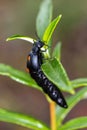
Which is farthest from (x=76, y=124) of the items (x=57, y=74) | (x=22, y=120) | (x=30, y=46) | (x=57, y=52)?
(x=30, y=46)

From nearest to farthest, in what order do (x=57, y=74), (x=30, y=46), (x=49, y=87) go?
(x=57, y=74), (x=49, y=87), (x=30, y=46)

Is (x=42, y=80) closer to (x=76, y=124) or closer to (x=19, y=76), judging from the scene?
(x=19, y=76)

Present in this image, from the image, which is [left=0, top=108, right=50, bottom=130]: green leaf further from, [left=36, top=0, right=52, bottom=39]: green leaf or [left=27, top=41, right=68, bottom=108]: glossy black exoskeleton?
[left=36, top=0, right=52, bottom=39]: green leaf

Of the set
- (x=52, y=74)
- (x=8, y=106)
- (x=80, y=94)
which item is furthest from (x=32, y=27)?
(x=52, y=74)

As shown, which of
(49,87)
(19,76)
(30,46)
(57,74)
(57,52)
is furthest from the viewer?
(30,46)

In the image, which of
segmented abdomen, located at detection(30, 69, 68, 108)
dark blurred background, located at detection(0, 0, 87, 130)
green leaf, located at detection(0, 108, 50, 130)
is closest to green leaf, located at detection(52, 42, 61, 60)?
segmented abdomen, located at detection(30, 69, 68, 108)

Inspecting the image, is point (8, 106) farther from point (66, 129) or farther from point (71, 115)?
point (66, 129)
